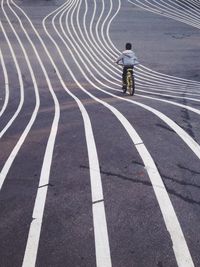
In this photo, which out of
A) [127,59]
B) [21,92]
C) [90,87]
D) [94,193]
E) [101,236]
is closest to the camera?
[101,236]

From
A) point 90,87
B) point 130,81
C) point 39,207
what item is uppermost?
point 39,207

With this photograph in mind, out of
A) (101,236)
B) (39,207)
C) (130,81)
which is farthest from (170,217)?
(130,81)

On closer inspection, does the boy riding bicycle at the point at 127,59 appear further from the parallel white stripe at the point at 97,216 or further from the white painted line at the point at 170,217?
the white painted line at the point at 170,217

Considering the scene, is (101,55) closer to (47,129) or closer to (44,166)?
(47,129)

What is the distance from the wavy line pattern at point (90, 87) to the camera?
18.0 ft

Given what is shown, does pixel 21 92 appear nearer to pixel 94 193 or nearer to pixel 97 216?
pixel 94 193

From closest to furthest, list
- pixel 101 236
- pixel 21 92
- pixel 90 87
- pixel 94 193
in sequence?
pixel 101 236 < pixel 94 193 < pixel 21 92 < pixel 90 87

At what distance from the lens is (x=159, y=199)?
5.84 meters

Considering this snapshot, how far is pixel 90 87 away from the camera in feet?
60.1

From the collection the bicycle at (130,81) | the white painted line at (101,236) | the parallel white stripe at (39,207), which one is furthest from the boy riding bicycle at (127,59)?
the white painted line at (101,236)

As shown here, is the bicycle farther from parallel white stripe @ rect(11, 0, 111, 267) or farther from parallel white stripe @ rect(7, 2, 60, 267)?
parallel white stripe @ rect(7, 2, 60, 267)

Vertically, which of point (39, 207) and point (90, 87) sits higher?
point (39, 207)

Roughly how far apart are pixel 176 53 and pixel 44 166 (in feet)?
63.1

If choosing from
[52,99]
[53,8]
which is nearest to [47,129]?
[52,99]
